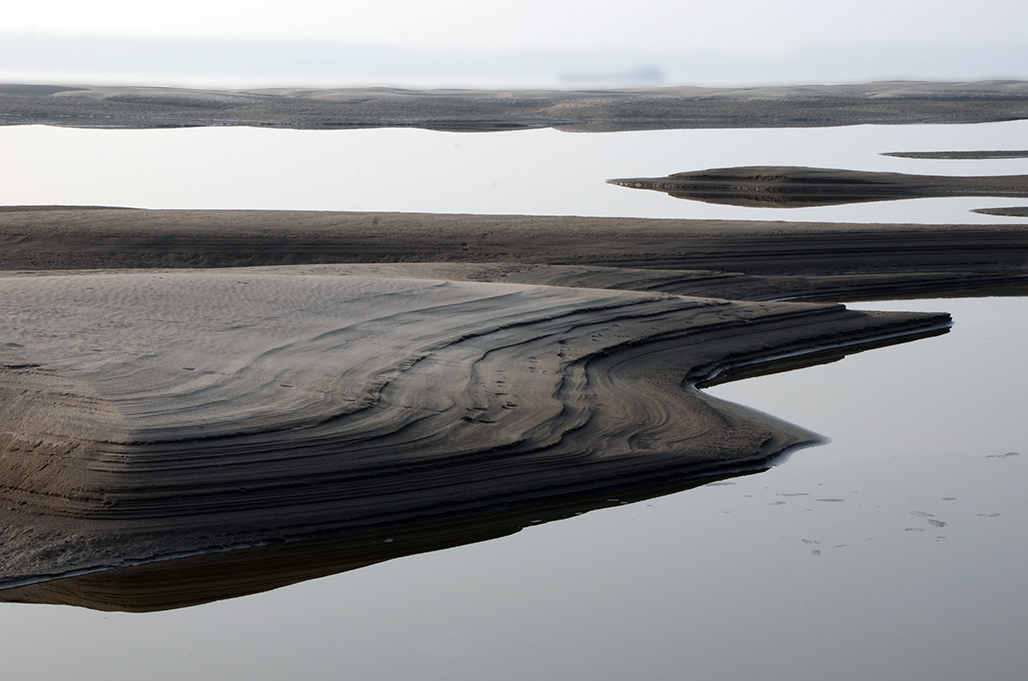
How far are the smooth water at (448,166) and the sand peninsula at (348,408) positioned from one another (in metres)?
7.89

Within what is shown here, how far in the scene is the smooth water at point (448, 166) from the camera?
63.6 ft

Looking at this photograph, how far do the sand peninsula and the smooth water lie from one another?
25.9ft

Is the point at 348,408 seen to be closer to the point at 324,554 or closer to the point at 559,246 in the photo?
the point at 324,554

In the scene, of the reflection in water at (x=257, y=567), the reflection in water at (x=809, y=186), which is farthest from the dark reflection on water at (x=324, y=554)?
the reflection in water at (x=809, y=186)

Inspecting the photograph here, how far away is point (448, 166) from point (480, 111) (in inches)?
870

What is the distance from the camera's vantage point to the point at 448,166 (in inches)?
1024

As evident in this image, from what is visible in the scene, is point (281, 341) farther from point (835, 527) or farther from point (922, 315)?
point (922, 315)

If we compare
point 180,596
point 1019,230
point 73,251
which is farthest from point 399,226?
point 180,596

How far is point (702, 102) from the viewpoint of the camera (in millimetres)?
58969

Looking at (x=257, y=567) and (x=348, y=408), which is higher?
(x=348, y=408)

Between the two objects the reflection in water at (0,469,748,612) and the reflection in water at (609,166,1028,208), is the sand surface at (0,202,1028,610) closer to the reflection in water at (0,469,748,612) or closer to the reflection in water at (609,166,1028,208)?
the reflection in water at (0,469,748,612)

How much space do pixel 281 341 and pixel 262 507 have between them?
2210mm

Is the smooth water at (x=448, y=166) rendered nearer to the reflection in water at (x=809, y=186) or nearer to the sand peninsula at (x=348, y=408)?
the reflection in water at (x=809, y=186)

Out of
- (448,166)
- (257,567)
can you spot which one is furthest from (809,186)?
(257,567)
